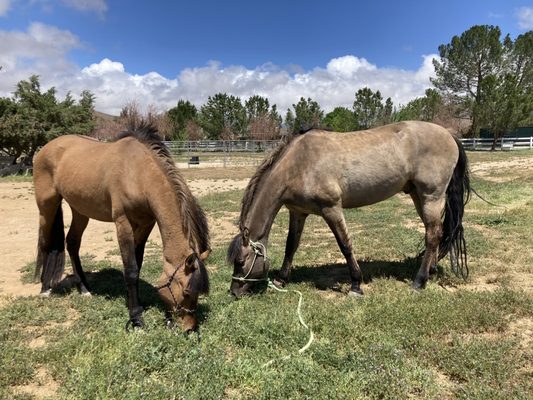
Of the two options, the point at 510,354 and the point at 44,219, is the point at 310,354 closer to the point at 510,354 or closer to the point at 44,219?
the point at 510,354

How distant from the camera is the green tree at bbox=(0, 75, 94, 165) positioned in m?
20.8

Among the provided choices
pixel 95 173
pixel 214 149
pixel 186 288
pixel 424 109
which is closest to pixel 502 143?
pixel 424 109

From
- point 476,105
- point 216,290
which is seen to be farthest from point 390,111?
point 216,290

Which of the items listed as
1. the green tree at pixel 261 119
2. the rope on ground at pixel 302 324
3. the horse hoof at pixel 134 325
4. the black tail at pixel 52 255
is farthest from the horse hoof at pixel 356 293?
the green tree at pixel 261 119

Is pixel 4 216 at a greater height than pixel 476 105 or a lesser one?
lesser

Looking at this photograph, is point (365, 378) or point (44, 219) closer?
point (365, 378)

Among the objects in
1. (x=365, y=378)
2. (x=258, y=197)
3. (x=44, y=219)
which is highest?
(x=258, y=197)

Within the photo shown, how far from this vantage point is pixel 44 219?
5.21 m

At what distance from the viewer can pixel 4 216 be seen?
10797 millimetres

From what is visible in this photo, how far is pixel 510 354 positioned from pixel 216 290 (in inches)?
128

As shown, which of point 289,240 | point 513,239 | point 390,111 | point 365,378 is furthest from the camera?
point 390,111

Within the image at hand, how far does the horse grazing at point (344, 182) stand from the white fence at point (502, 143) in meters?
36.4

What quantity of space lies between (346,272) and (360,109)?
48.8 meters

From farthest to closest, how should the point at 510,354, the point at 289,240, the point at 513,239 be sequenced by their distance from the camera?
the point at 513,239 → the point at 289,240 → the point at 510,354
